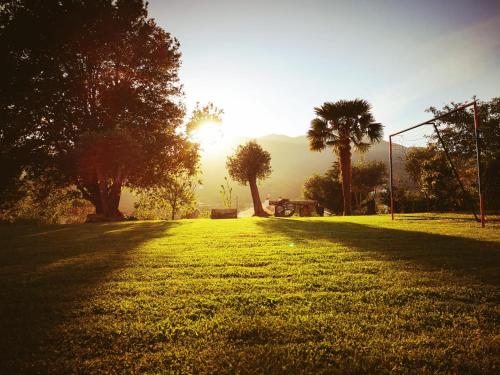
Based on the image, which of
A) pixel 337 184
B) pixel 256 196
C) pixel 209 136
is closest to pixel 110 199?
pixel 209 136

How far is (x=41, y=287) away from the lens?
4320 mm

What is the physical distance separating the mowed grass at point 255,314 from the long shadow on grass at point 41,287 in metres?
0.02

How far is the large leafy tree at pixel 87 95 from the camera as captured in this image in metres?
18.9

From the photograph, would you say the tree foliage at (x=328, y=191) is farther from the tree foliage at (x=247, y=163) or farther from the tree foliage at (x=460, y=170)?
the tree foliage at (x=247, y=163)

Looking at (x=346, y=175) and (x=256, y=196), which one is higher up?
(x=346, y=175)

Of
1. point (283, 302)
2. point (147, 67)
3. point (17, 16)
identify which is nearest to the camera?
point (283, 302)

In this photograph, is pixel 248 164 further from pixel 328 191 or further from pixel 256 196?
pixel 328 191

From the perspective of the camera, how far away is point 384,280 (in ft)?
14.3

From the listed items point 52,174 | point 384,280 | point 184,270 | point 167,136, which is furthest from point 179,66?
point 384,280

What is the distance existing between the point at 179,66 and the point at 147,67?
328cm

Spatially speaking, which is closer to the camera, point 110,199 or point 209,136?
point 110,199

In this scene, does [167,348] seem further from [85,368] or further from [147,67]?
[147,67]

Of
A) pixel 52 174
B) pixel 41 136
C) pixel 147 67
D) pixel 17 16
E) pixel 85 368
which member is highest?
pixel 17 16

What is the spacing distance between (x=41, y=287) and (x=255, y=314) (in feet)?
→ 11.2
